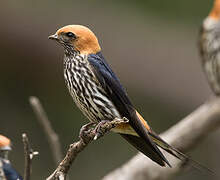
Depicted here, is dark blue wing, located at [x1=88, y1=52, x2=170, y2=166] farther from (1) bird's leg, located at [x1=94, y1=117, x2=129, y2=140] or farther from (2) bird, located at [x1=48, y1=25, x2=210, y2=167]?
(1) bird's leg, located at [x1=94, y1=117, x2=129, y2=140]

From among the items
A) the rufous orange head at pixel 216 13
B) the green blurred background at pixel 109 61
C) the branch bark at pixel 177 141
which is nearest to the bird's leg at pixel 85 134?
the branch bark at pixel 177 141

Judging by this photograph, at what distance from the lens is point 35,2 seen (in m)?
10.1

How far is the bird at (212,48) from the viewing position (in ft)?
23.4

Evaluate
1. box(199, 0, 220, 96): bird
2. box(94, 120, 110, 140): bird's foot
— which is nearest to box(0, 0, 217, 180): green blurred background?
box(199, 0, 220, 96): bird

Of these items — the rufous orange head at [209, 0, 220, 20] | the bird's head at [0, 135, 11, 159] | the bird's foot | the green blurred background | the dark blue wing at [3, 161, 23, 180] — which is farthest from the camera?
the green blurred background

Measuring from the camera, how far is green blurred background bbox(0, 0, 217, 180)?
855 cm

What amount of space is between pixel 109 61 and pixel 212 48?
81.6 inches

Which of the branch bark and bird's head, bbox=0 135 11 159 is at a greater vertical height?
bird's head, bbox=0 135 11 159

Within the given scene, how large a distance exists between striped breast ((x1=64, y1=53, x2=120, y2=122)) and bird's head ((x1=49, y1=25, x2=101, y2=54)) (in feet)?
0.26

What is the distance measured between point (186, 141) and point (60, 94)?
3618 mm

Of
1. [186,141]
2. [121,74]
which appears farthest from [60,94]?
[186,141]

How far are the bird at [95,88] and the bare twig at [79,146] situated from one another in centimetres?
17

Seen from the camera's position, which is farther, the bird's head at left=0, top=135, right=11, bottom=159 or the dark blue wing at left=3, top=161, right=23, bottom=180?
the bird's head at left=0, top=135, right=11, bottom=159

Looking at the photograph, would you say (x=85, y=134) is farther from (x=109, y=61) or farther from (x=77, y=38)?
(x=109, y=61)
